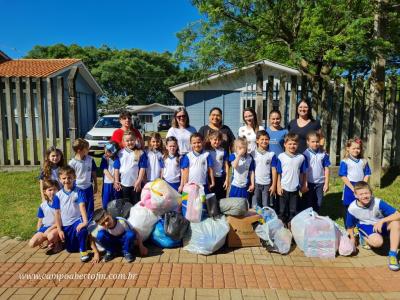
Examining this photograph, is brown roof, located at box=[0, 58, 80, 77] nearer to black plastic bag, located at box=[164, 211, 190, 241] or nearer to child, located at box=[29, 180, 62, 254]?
child, located at box=[29, 180, 62, 254]

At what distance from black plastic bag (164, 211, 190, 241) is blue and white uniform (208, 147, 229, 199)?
2.81ft

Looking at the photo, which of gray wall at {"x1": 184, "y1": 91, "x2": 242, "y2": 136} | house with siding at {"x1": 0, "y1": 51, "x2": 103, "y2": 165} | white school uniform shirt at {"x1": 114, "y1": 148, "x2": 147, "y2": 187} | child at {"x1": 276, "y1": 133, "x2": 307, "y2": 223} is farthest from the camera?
gray wall at {"x1": 184, "y1": 91, "x2": 242, "y2": 136}

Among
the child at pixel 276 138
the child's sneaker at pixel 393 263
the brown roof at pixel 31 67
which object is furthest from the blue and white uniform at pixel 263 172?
the brown roof at pixel 31 67

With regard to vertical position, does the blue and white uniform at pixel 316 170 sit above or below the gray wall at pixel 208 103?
below

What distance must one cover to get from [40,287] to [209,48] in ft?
17.2

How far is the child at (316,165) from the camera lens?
4.66 m

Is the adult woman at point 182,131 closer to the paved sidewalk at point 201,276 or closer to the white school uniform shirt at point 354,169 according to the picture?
the paved sidewalk at point 201,276

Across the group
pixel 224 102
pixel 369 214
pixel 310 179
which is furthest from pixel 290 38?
pixel 224 102

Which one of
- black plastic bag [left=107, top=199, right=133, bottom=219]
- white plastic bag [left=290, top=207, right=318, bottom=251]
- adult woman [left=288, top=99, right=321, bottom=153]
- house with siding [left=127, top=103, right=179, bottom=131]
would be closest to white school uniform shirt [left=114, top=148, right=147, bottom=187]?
black plastic bag [left=107, top=199, right=133, bottom=219]

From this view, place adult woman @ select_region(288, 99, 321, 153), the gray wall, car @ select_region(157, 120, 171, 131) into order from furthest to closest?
car @ select_region(157, 120, 171, 131)
the gray wall
adult woman @ select_region(288, 99, 321, 153)

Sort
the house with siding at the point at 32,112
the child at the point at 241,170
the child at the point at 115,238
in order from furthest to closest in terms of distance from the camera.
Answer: the house with siding at the point at 32,112 → the child at the point at 241,170 → the child at the point at 115,238

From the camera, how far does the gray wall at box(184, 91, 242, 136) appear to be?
18.3m

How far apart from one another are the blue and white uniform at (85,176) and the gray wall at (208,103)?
13.7 m

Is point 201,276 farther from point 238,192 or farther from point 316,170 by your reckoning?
point 316,170
